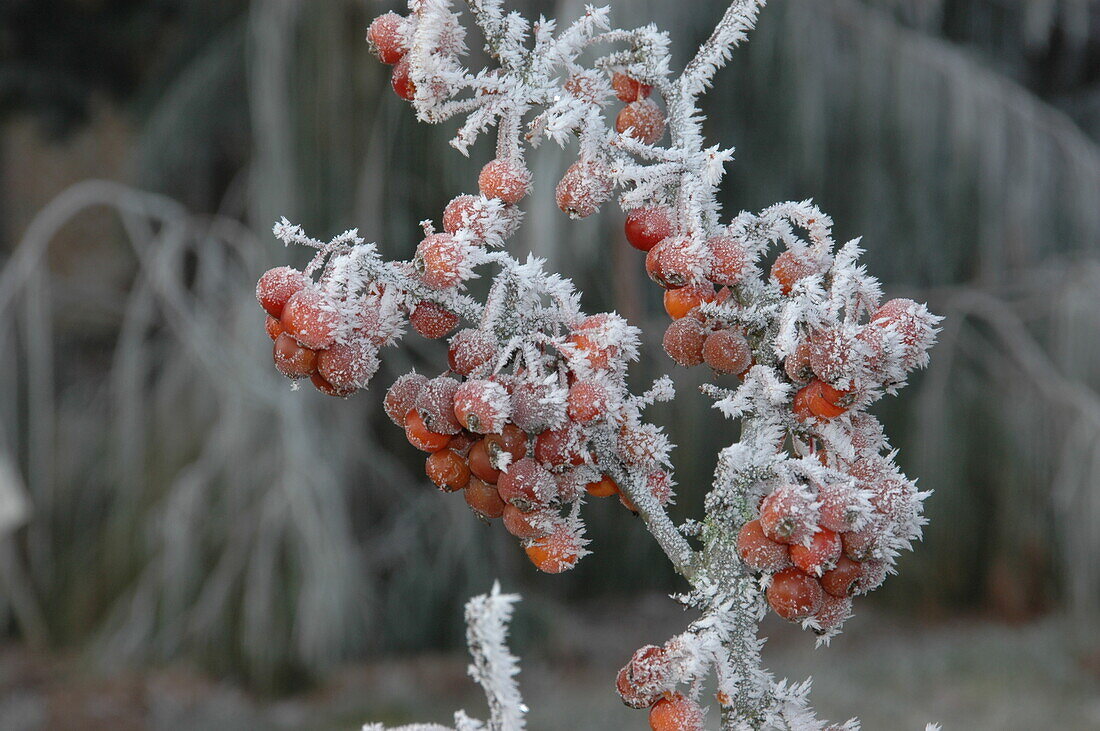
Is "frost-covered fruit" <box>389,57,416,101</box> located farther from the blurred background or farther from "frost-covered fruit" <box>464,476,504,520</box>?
the blurred background

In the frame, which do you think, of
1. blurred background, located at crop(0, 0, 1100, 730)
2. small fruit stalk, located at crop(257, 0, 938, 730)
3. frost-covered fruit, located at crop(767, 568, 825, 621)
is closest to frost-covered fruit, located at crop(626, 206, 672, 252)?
small fruit stalk, located at crop(257, 0, 938, 730)

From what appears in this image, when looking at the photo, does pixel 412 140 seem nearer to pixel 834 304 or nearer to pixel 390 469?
pixel 390 469

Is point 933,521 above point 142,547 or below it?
above

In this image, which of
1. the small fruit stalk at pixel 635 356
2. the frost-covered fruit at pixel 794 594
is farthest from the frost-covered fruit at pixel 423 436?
the frost-covered fruit at pixel 794 594

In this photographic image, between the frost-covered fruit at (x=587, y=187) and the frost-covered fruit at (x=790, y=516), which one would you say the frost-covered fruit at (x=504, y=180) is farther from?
the frost-covered fruit at (x=790, y=516)

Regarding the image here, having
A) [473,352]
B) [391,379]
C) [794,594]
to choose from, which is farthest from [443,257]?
[391,379]

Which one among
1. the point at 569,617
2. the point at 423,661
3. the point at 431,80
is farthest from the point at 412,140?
the point at 431,80
